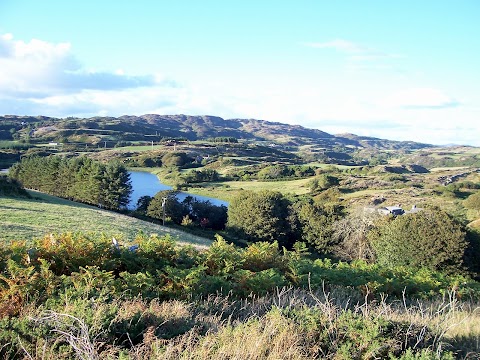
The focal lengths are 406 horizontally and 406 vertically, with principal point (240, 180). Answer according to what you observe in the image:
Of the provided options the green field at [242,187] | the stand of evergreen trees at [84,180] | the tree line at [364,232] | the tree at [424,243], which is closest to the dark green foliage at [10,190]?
the stand of evergreen trees at [84,180]

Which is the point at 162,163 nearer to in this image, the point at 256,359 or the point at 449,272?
the point at 449,272

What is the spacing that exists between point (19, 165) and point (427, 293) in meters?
78.9

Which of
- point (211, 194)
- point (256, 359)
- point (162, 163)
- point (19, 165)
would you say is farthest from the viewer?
point (162, 163)

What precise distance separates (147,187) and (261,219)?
52.1 m

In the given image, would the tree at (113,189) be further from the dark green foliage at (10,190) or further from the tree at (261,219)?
the dark green foliage at (10,190)

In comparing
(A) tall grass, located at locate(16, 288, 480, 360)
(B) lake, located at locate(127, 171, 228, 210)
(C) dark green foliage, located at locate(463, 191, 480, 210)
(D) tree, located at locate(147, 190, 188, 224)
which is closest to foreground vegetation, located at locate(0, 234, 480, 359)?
(A) tall grass, located at locate(16, 288, 480, 360)

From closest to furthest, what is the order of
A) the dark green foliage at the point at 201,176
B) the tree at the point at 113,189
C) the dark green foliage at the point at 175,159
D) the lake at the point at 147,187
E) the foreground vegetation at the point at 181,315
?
the foreground vegetation at the point at 181,315 < the tree at the point at 113,189 < the lake at the point at 147,187 < the dark green foliage at the point at 201,176 < the dark green foliage at the point at 175,159

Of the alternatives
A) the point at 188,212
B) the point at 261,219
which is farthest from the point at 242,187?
the point at 261,219

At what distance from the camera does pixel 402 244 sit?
3116cm

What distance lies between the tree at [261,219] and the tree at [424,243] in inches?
716

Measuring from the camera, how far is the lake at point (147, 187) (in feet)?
271

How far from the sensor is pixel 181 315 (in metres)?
5.50

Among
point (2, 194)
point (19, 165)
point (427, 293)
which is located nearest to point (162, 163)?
point (19, 165)

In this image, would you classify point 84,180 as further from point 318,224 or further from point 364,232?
point 364,232
